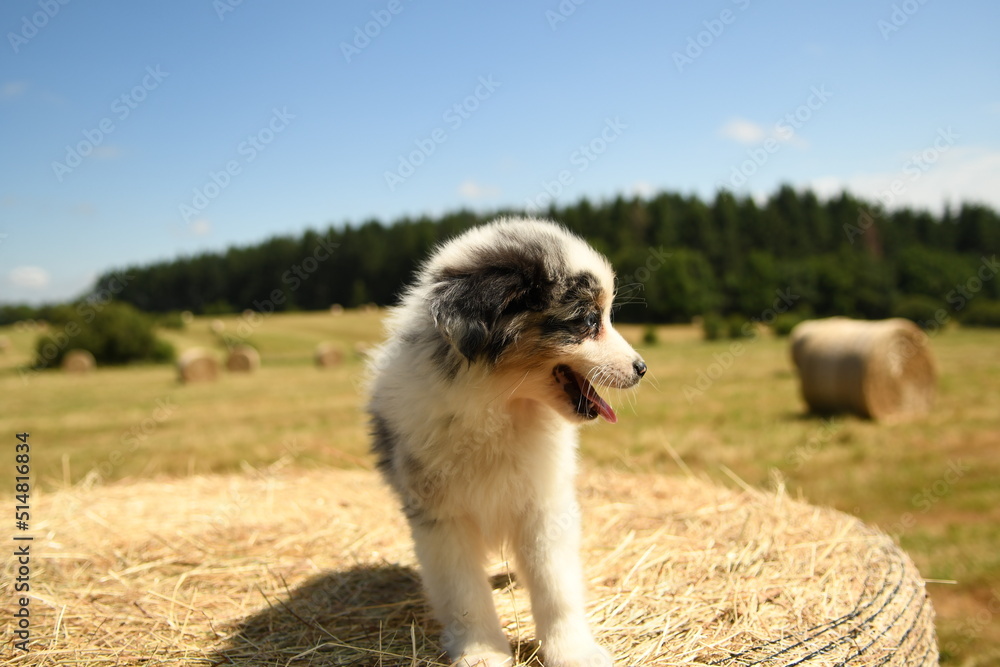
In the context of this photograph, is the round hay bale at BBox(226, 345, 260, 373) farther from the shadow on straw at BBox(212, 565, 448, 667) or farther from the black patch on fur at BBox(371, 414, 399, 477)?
the black patch on fur at BBox(371, 414, 399, 477)

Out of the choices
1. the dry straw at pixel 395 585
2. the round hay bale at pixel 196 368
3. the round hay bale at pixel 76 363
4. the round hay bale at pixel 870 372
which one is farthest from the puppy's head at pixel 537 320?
the round hay bale at pixel 76 363

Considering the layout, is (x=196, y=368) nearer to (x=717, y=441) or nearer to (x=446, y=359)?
(x=717, y=441)

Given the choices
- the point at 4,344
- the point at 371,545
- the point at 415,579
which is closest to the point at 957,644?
the point at 415,579

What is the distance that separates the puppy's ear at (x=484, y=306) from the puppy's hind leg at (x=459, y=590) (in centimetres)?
83

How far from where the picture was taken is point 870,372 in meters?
10.6

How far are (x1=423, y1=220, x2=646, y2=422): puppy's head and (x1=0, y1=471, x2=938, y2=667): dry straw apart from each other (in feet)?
3.63

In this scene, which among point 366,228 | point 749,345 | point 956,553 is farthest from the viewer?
point 366,228

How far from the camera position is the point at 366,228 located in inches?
2158

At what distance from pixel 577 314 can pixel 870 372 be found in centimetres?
962

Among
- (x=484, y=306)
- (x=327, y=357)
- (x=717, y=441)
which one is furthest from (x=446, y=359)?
(x=327, y=357)

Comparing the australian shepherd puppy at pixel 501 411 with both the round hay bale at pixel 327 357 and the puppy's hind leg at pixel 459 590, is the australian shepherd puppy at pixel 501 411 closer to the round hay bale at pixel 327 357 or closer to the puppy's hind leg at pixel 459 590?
the puppy's hind leg at pixel 459 590

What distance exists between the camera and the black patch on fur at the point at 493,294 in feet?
8.36

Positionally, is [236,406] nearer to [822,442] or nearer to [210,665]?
[822,442]

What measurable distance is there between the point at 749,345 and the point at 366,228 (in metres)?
35.4
